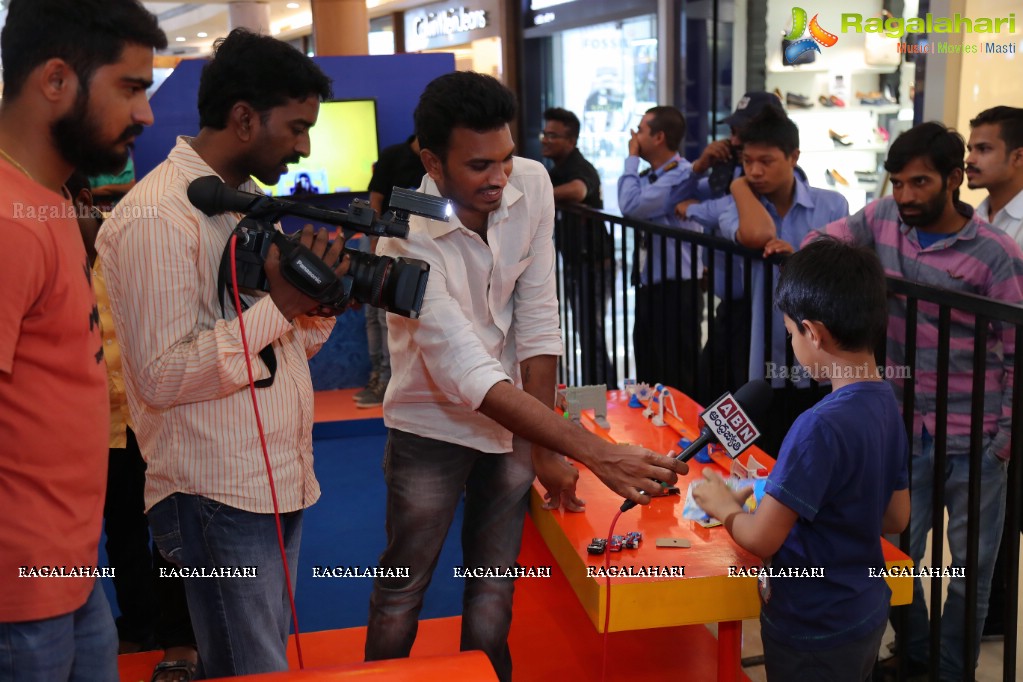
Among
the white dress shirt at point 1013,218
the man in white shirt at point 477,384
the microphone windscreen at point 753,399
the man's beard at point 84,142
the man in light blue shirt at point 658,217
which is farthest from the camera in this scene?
the man in light blue shirt at point 658,217

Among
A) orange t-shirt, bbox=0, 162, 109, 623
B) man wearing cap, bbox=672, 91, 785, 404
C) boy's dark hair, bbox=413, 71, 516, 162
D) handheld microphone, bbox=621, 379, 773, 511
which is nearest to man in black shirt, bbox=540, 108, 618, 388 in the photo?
man wearing cap, bbox=672, 91, 785, 404

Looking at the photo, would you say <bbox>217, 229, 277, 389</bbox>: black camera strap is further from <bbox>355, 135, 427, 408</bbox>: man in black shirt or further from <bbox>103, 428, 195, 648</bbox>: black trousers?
<bbox>355, 135, 427, 408</bbox>: man in black shirt

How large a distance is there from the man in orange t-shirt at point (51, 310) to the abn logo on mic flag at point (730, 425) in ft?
3.75

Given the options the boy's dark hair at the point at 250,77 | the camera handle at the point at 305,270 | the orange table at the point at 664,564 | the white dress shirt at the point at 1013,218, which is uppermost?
the boy's dark hair at the point at 250,77

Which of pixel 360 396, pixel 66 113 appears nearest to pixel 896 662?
pixel 66 113

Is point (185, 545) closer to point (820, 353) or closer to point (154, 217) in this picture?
point (154, 217)

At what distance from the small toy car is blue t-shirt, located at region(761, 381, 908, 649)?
1.17 ft

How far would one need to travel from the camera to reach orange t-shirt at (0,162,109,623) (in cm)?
124

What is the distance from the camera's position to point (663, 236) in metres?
3.80

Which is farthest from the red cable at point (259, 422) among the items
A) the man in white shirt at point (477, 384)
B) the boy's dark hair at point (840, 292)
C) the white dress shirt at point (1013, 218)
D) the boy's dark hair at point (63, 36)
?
the white dress shirt at point (1013, 218)

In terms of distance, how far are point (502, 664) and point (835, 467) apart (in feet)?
3.51

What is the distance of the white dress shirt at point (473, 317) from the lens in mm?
2145

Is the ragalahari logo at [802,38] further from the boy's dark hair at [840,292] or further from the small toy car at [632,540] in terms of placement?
the small toy car at [632,540]

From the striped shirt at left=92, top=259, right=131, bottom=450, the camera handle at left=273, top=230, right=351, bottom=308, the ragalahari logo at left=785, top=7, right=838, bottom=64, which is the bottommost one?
the striped shirt at left=92, top=259, right=131, bottom=450
